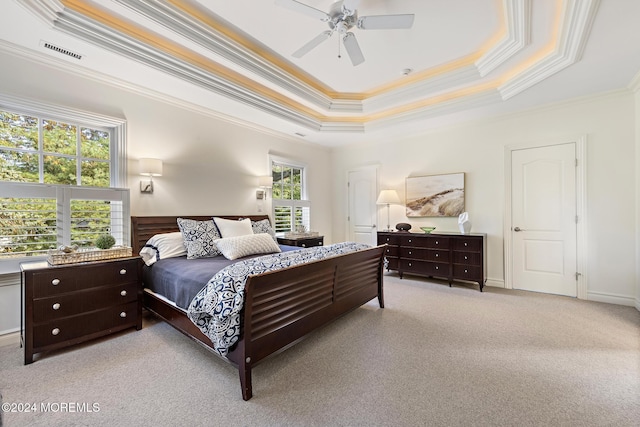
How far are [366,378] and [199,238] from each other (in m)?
2.31

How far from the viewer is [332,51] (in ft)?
10.2

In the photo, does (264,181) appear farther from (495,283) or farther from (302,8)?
(495,283)

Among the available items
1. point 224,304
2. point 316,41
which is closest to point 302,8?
point 316,41

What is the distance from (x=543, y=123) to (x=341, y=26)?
137 inches

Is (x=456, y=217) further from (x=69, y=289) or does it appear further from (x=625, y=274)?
(x=69, y=289)

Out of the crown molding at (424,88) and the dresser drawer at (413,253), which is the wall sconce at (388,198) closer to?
the dresser drawer at (413,253)

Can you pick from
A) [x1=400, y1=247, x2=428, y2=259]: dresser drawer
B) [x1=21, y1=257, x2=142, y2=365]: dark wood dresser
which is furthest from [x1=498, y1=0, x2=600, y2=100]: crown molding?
[x1=21, y1=257, x2=142, y2=365]: dark wood dresser

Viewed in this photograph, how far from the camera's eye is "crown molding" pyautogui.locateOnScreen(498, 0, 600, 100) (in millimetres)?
2184

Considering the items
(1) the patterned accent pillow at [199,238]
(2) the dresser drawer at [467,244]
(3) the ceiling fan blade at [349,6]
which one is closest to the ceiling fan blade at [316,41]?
(3) the ceiling fan blade at [349,6]

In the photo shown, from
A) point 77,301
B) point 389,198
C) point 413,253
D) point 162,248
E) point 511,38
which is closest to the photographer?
point 77,301

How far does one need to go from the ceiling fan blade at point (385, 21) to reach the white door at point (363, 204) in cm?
350

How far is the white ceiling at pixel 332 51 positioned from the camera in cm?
232

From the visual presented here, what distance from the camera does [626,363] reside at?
2125 millimetres

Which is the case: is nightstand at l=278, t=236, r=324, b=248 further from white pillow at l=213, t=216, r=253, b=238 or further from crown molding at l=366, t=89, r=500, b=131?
crown molding at l=366, t=89, r=500, b=131
